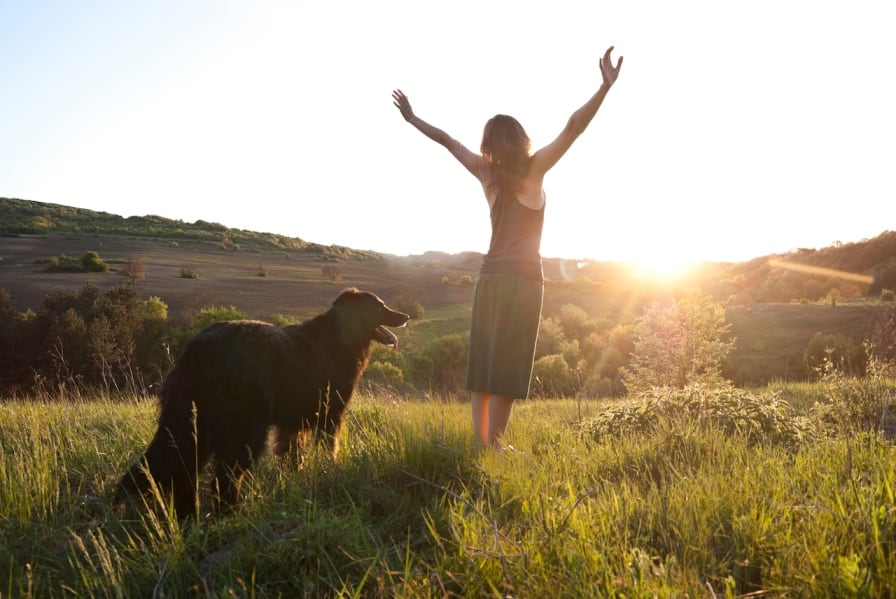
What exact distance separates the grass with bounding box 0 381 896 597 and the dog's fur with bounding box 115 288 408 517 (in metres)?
0.19

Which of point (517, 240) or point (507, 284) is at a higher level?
point (517, 240)

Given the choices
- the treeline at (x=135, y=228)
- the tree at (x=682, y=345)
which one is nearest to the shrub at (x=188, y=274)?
the treeline at (x=135, y=228)

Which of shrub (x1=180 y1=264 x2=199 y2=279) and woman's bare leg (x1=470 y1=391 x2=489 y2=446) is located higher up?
woman's bare leg (x1=470 y1=391 x2=489 y2=446)

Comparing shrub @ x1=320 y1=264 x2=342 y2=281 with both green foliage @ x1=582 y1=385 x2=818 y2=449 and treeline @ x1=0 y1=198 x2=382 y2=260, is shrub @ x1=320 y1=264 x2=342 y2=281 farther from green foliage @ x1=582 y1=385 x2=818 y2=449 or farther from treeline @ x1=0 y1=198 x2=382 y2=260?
green foliage @ x1=582 y1=385 x2=818 y2=449

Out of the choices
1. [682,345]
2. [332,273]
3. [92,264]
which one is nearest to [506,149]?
[682,345]

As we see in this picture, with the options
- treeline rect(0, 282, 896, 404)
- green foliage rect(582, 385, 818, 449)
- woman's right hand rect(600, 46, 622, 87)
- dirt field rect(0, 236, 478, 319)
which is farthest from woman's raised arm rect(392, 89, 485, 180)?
dirt field rect(0, 236, 478, 319)

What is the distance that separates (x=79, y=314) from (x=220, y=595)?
16.8m

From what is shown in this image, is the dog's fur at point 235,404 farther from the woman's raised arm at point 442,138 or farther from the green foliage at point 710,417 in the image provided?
the green foliage at point 710,417

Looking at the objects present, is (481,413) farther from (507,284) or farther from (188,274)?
(188,274)

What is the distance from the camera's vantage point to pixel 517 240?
4430 millimetres

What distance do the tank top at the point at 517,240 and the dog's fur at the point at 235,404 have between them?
5.25 feet

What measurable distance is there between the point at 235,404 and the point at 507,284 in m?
2.08

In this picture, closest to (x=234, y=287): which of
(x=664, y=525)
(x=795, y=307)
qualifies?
(x=795, y=307)

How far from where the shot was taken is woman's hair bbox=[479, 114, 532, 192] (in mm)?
4238
